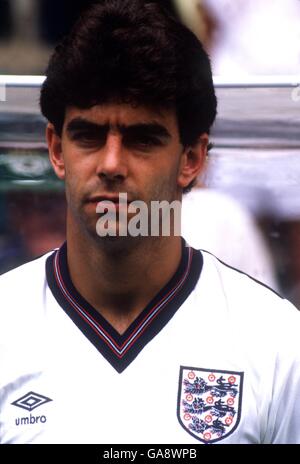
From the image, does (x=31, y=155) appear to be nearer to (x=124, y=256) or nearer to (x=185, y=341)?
(x=124, y=256)

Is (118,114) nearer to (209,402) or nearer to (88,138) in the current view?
(88,138)

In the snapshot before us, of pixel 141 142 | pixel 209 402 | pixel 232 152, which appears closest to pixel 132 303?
pixel 209 402

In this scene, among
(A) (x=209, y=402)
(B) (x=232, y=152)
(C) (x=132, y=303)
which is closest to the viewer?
(A) (x=209, y=402)

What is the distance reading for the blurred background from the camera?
2.02m

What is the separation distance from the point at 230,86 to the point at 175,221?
42 centimetres

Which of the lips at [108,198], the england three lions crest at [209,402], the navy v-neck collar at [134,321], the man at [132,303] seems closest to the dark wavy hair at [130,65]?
the man at [132,303]

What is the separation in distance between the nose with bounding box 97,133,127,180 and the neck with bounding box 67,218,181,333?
8.1 inches

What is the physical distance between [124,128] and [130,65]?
0.14 metres

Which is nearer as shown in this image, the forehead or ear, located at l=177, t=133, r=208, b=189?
the forehead

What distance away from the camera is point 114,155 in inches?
63.4

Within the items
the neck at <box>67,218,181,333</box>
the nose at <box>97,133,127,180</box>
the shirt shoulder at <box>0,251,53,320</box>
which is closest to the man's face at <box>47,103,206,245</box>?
the nose at <box>97,133,127,180</box>

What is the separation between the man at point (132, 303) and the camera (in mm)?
1646

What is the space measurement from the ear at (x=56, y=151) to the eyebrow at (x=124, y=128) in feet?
0.41

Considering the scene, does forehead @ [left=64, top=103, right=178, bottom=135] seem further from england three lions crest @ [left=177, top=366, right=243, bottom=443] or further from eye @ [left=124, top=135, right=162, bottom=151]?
england three lions crest @ [left=177, top=366, right=243, bottom=443]
